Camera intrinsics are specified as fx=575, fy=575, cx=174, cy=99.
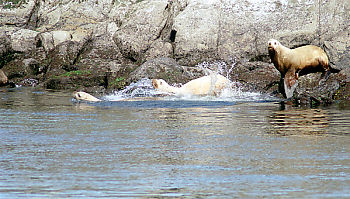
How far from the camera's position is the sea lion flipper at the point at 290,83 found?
1330 centimetres

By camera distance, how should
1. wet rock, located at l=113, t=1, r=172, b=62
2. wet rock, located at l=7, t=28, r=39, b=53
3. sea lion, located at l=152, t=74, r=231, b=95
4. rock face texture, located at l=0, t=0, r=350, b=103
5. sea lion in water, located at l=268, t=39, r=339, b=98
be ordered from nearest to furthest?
1. sea lion in water, located at l=268, t=39, r=339, b=98
2. sea lion, located at l=152, t=74, r=231, b=95
3. rock face texture, located at l=0, t=0, r=350, b=103
4. wet rock, located at l=113, t=1, r=172, b=62
5. wet rock, located at l=7, t=28, r=39, b=53

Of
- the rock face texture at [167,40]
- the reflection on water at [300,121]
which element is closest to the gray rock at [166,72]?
the rock face texture at [167,40]

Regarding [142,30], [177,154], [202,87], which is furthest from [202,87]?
[142,30]

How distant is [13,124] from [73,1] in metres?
18.4

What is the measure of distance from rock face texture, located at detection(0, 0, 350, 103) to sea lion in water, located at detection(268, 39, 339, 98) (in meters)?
0.41

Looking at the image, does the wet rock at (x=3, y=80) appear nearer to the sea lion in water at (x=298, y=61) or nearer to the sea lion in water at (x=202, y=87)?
the sea lion in water at (x=202, y=87)

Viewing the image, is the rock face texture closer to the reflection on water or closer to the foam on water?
the foam on water

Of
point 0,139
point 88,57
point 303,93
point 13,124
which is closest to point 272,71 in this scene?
point 303,93

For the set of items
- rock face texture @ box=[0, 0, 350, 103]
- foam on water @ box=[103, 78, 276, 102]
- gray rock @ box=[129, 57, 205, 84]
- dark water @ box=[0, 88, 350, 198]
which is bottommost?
dark water @ box=[0, 88, 350, 198]

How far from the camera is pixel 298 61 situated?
45.5ft

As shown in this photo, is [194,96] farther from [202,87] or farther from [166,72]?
[166,72]

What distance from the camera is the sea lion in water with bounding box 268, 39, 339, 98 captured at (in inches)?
547

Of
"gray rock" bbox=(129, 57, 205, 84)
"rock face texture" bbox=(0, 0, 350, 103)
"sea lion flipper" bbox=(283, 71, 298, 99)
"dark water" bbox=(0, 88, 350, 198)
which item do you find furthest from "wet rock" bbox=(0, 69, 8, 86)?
"sea lion flipper" bbox=(283, 71, 298, 99)

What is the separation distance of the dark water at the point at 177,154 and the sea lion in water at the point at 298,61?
10.4 feet
